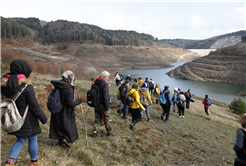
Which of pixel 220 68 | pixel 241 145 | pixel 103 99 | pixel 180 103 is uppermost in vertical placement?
pixel 220 68

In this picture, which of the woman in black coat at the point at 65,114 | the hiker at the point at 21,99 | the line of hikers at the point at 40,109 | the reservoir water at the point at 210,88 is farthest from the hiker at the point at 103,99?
the reservoir water at the point at 210,88

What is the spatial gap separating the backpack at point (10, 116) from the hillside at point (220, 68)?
70.5 metres

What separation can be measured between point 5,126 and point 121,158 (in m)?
3.13

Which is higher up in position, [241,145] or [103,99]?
[103,99]

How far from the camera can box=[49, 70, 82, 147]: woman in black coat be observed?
354cm

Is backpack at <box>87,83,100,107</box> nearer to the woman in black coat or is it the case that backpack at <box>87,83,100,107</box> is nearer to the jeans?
the woman in black coat

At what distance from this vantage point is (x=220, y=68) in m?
66.6

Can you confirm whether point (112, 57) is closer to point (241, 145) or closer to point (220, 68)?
point (220, 68)

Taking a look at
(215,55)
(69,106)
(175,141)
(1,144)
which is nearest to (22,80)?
(69,106)

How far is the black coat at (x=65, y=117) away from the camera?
3539mm

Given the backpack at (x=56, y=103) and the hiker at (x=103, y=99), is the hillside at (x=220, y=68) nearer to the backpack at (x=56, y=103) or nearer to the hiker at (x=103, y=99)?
the hiker at (x=103, y=99)

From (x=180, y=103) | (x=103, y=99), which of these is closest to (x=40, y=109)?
(x=103, y=99)

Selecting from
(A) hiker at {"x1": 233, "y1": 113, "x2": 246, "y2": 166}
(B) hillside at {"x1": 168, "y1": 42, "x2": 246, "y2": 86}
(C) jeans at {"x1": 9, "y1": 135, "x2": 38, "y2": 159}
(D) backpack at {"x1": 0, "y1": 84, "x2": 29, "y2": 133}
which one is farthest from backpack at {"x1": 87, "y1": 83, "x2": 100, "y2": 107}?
(B) hillside at {"x1": 168, "y1": 42, "x2": 246, "y2": 86}

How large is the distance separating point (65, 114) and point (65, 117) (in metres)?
0.07
